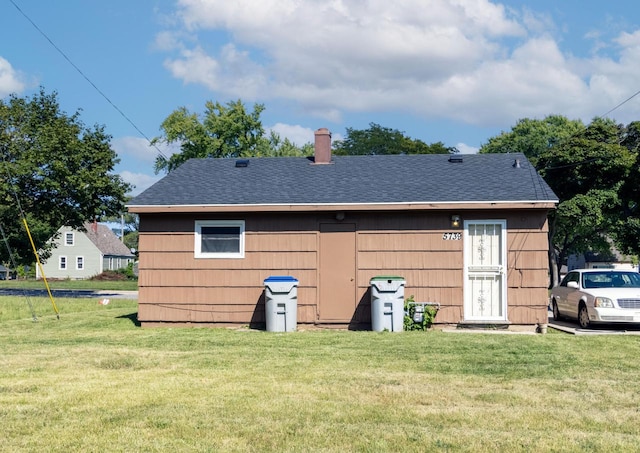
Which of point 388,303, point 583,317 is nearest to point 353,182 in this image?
point 388,303

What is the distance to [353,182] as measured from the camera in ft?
53.0

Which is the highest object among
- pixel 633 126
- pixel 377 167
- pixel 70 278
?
pixel 633 126

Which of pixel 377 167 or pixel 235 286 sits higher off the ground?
pixel 377 167

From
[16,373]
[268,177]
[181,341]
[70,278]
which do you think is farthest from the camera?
Result: [70,278]

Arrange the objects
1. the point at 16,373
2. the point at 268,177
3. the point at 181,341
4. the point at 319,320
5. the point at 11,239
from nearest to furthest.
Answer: the point at 16,373 < the point at 181,341 < the point at 319,320 < the point at 268,177 < the point at 11,239

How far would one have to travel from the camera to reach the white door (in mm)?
14766

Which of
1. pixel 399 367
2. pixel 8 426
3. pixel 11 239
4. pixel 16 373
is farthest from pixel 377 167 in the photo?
pixel 11 239

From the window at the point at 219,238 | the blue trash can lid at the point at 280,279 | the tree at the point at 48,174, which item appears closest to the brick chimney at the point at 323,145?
the window at the point at 219,238

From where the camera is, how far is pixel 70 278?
2427 inches

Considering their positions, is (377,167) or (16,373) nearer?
(16,373)

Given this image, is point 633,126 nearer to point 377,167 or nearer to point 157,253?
point 377,167

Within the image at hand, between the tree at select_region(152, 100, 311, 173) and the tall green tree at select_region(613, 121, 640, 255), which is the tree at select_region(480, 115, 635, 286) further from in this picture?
the tree at select_region(152, 100, 311, 173)

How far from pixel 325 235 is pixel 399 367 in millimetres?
6045


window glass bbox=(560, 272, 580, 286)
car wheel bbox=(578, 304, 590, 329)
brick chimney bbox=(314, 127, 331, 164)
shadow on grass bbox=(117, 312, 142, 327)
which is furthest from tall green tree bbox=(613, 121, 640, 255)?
shadow on grass bbox=(117, 312, 142, 327)
